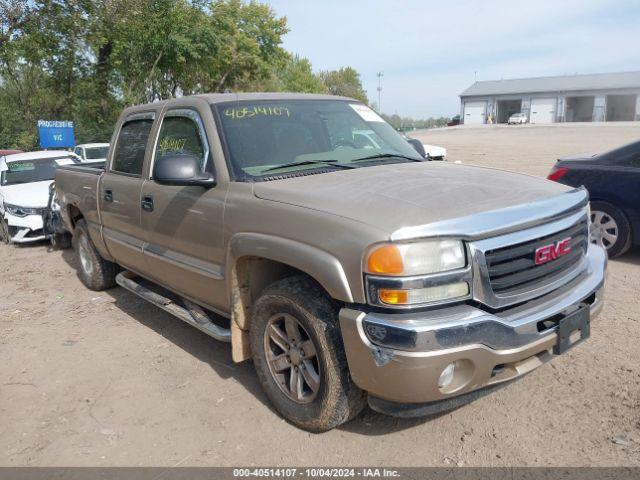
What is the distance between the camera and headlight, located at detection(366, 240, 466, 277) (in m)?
2.43

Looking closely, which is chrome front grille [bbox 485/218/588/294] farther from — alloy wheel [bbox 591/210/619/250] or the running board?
alloy wheel [bbox 591/210/619/250]

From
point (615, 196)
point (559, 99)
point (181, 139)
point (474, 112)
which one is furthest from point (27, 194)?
point (474, 112)

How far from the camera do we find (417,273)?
2.44m

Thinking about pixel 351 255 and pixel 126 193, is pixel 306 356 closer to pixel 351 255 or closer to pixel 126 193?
pixel 351 255

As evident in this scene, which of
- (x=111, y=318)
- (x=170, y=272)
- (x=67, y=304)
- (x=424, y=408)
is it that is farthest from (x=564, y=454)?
(x=67, y=304)

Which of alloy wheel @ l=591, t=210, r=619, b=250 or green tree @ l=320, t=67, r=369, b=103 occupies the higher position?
green tree @ l=320, t=67, r=369, b=103

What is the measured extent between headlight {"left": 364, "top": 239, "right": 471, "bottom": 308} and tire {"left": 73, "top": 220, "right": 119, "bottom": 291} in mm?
4221

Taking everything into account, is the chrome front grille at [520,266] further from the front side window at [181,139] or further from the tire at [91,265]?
the tire at [91,265]

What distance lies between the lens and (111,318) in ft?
17.0

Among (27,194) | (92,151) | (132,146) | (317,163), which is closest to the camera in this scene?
(317,163)

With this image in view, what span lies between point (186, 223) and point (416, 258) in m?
1.85

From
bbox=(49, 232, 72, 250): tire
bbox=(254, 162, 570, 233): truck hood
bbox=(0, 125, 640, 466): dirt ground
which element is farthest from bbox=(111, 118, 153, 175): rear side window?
bbox=(49, 232, 72, 250): tire

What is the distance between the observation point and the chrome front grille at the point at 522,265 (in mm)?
2566

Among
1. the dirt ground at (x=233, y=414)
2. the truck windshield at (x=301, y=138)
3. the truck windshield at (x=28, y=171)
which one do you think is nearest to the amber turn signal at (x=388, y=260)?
the dirt ground at (x=233, y=414)
